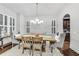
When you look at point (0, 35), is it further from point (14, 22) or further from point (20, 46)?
point (20, 46)

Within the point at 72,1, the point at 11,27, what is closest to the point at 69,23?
the point at 72,1

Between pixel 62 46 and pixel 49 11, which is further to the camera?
pixel 62 46

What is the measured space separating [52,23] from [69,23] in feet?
2.58

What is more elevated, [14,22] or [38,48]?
[14,22]

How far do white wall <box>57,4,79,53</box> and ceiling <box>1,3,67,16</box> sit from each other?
248 mm

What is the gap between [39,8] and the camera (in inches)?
149

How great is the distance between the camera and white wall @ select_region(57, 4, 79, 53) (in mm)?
3780

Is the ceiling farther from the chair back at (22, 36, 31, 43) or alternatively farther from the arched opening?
the chair back at (22, 36, 31, 43)

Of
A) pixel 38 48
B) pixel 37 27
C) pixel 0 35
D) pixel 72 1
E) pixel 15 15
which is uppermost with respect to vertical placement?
pixel 72 1

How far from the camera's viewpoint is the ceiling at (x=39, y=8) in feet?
11.7

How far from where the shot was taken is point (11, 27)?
12.3 ft

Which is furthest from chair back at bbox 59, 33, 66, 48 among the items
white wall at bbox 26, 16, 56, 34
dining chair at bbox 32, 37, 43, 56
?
dining chair at bbox 32, 37, 43, 56

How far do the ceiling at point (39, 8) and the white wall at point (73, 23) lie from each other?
25cm

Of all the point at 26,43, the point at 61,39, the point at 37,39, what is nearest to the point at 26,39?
the point at 26,43
